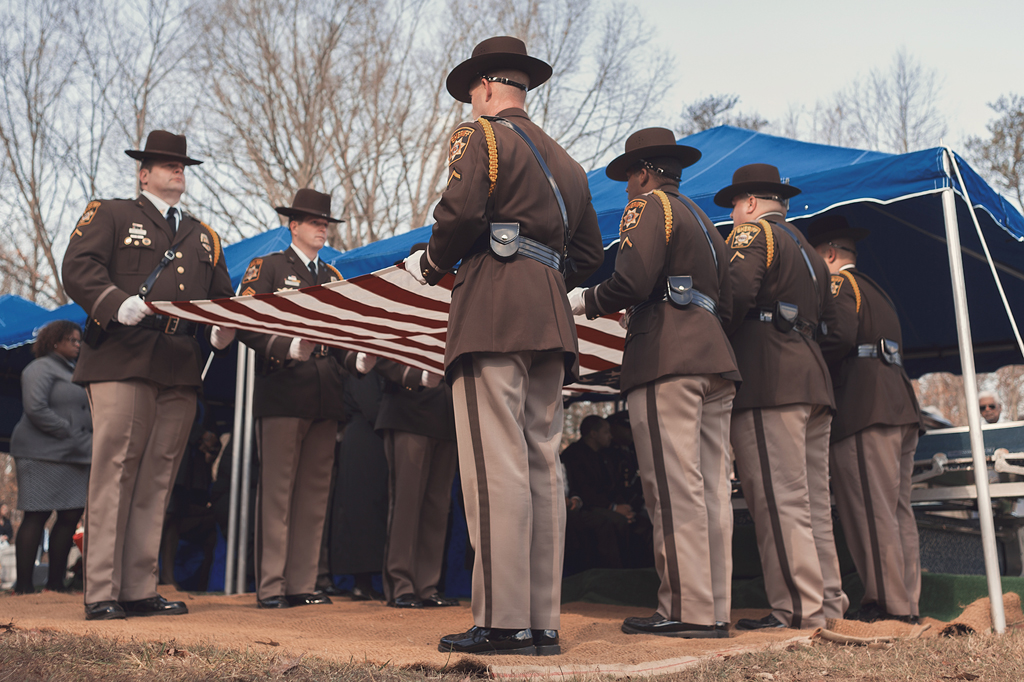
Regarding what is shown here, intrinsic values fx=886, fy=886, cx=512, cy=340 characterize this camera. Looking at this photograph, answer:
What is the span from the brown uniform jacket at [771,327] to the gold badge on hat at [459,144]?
1.60 meters

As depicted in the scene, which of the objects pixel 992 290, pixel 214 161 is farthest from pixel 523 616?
pixel 214 161

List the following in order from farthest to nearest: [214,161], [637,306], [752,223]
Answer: [214,161], [752,223], [637,306]

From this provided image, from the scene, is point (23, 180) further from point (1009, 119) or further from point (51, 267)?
point (1009, 119)

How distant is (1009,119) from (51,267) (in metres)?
19.3

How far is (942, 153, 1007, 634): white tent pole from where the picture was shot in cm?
354

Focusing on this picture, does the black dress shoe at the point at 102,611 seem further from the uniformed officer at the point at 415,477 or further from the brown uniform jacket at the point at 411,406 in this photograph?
the brown uniform jacket at the point at 411,406

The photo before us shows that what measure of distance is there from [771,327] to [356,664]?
8.09 ft

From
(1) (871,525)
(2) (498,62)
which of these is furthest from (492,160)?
(1) (871,525)

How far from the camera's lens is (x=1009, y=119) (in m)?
17.5

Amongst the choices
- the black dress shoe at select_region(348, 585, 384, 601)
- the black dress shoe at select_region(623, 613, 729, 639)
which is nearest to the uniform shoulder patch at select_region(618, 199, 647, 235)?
the black dress shoe at select_region(623, 613, 729, 639)

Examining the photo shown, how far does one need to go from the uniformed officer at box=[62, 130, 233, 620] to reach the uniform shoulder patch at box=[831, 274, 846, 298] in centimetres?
306

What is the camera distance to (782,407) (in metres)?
3.80

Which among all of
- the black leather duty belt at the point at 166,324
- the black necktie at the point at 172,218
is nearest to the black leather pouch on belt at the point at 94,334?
the black leather duty belt at the point at 166,324

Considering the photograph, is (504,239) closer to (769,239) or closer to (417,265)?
(417,265)
